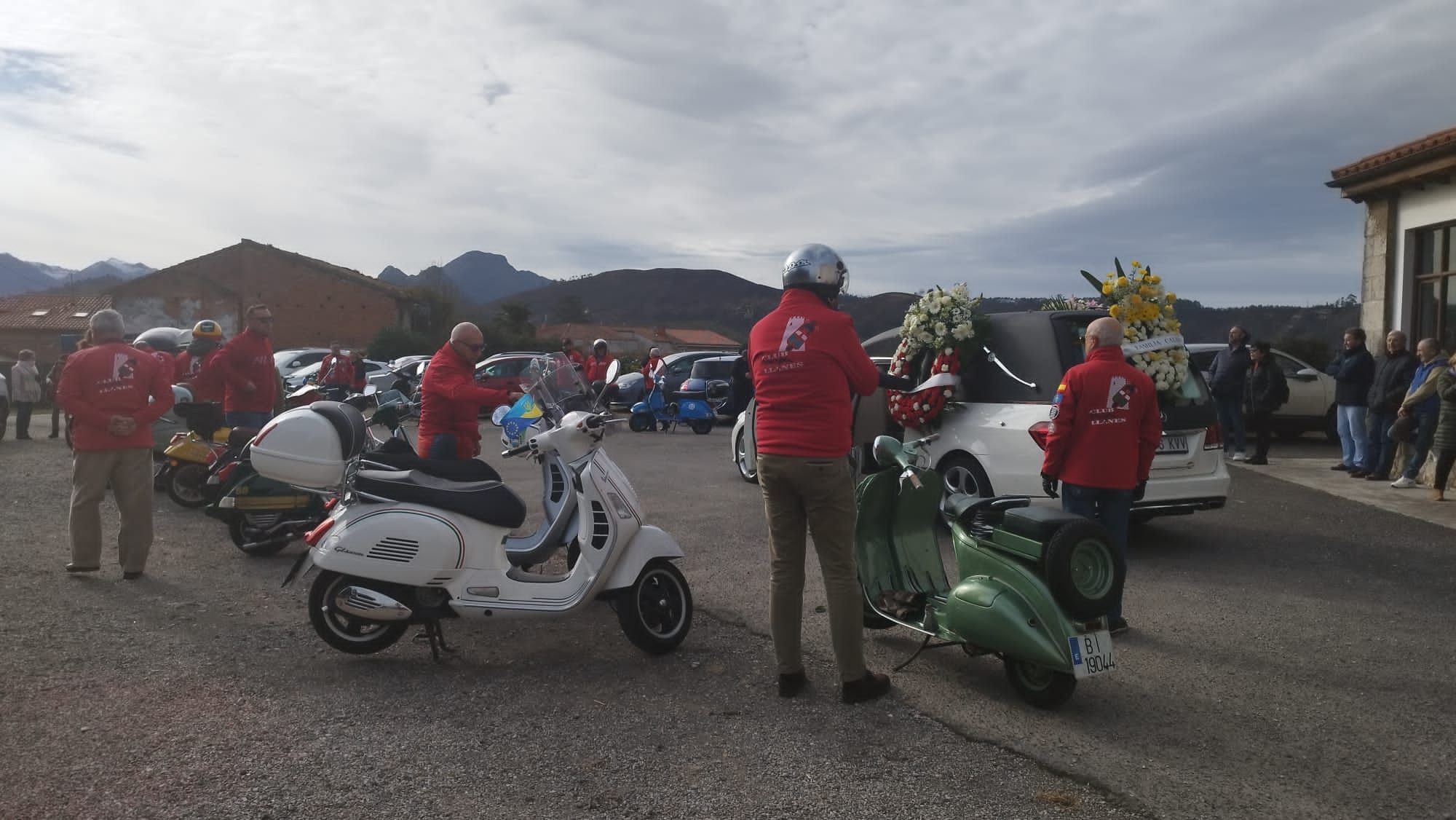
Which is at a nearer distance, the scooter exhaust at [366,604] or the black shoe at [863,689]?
the black shoe at [863,689]

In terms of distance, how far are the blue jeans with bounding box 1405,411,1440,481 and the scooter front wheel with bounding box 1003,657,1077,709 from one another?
8782 mm

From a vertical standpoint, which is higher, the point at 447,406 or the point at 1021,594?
the point at 447,406

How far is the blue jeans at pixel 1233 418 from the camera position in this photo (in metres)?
13.3

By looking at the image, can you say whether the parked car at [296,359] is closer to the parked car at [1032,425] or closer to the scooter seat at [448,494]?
the parked car at [1032,425]

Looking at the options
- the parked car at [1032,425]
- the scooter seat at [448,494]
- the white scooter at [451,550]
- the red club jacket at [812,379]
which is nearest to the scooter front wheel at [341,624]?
the white scooter at [451,550]

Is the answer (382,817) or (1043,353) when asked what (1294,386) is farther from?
(382,817)

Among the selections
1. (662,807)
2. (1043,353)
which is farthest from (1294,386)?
(662,807)

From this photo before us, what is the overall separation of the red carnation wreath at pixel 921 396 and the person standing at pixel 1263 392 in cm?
685

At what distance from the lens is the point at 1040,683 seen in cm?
421

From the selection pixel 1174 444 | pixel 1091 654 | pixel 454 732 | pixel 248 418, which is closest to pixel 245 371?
pixel 248 418

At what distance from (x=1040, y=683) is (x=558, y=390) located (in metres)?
2.97

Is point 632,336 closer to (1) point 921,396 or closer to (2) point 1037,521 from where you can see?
(1) point 921,396

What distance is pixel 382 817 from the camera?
323 centimetres

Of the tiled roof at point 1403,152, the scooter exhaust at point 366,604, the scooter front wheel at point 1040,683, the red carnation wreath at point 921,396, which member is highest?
the tiled roof at point 1403,152
